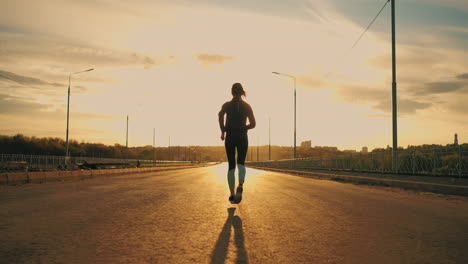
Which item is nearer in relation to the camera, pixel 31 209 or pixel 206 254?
pixel 206 254

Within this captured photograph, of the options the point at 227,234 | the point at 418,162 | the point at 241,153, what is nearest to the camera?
the point at 227,234

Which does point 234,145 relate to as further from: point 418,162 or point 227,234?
point 418,162

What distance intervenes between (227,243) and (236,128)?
12.3 ft

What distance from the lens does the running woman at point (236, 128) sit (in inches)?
301

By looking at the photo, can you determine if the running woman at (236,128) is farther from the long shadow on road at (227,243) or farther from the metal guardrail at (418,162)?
the metal guardrail at (418,162)

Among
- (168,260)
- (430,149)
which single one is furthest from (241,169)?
(430,149)

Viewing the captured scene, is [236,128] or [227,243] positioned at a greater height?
[236,128]

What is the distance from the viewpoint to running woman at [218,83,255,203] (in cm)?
766

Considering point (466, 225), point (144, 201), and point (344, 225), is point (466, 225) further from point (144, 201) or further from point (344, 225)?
point (144, 201)

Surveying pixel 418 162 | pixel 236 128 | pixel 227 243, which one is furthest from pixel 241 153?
pixel 418 162

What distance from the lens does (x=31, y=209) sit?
21.9 ft

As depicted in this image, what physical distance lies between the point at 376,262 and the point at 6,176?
47.6ft

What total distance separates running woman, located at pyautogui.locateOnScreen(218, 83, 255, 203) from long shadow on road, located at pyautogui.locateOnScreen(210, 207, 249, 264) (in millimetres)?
1849

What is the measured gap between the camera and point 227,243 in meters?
4.16
